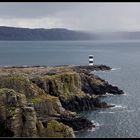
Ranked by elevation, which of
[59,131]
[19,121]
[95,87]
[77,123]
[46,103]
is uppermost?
[95,87]

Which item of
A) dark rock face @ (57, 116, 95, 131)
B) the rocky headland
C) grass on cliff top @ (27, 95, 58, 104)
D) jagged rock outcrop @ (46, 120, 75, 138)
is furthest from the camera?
grass on cliff top @ (27, 95, 58, 104)

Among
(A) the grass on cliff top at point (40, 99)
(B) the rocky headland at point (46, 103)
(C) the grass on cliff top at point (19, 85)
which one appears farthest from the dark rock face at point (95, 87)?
(A) the grass on cliff top at point (40, 99)

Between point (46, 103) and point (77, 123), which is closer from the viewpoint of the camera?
point (77, 123)

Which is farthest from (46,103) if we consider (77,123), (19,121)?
(19,121)

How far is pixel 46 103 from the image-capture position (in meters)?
55.4

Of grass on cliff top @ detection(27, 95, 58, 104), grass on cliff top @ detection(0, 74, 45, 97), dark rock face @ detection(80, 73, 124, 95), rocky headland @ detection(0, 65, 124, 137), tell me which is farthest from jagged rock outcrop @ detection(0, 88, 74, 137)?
dark rock face @ detection(80, 73, 124, 95)

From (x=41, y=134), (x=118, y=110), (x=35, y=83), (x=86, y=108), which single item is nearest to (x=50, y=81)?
(x=35, y=83)

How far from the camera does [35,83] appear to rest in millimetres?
67438

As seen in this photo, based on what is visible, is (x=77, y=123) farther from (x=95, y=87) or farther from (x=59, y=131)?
(x=95, y=87)

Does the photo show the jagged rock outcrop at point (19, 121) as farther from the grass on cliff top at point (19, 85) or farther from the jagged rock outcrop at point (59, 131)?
the grass on cliff top at point (19, 85)

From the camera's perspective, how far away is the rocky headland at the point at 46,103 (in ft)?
140

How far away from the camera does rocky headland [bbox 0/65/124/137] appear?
42.7 m

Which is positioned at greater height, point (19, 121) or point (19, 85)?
point (19, 85)

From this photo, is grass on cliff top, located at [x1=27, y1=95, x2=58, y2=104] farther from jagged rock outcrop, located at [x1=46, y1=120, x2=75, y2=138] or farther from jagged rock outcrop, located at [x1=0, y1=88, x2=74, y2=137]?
jagged rock outcrop, located at [x1=46, y1=120, x2=75, y2=138]
